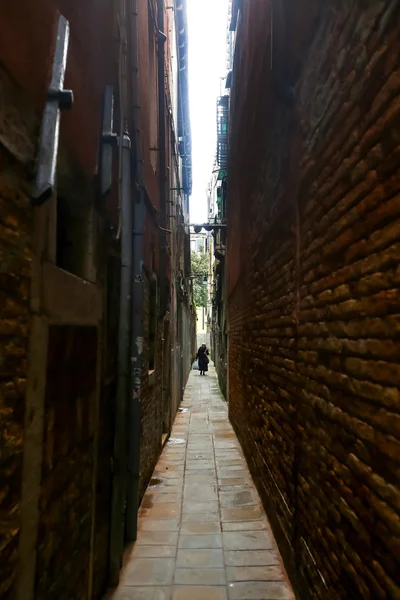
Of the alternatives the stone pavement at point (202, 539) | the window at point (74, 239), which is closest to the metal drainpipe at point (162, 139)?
the stone pavement at point (202, 539)

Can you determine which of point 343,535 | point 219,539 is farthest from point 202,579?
point 343,535

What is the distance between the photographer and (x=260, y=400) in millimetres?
5504

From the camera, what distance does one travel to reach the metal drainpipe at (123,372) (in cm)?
380

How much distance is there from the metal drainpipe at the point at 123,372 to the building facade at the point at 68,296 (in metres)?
0.01

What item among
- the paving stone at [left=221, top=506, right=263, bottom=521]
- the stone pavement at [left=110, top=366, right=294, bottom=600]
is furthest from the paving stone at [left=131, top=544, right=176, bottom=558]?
the paving stone at [left=221, top=506, right=263, bottom=521]

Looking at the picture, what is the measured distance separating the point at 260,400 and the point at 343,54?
4018 millimetres

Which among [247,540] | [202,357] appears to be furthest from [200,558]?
[202,357]

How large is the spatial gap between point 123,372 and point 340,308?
2298 millimetres

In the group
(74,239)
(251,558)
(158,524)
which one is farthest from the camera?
(158,524)

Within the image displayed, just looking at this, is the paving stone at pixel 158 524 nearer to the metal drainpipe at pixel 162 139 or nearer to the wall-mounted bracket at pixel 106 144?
the wall-mounted bracket at pixel 106 144

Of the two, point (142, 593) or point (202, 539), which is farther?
point (202, 539)

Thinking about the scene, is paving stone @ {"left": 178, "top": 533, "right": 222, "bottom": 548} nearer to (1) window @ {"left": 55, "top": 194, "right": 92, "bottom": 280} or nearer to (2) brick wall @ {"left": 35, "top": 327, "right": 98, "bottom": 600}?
(2) brick wall @ {"left": 35, "top": 327, "right": 98, "bottom": 600}

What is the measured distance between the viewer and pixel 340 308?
7.91 feet

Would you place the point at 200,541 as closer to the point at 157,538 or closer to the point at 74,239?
the point at 157,538
